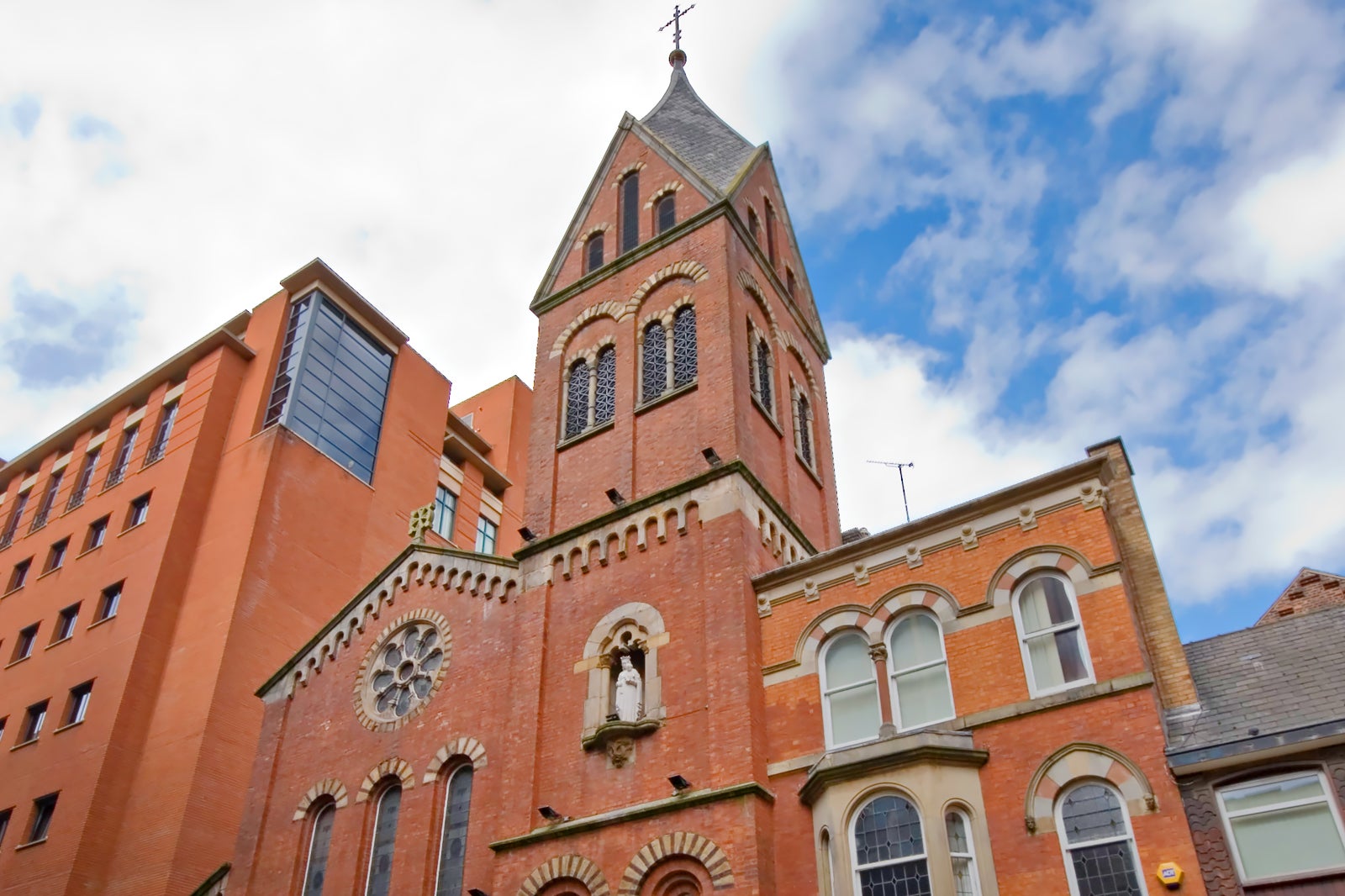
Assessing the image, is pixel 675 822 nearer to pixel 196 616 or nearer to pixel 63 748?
pixel 196 616

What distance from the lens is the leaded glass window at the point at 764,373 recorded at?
25.9 meters

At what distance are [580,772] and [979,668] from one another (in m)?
7.07

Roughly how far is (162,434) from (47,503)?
24.3 feet

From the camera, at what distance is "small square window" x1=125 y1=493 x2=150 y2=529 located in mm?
37750

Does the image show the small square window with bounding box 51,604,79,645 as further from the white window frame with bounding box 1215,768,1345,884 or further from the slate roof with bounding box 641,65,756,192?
the white window frame with bounding box 1215,768,1345,884

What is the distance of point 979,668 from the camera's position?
1734 cm

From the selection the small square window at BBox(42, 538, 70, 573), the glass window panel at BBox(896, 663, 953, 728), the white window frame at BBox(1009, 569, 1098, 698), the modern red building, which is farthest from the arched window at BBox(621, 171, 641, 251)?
the small square window at BBox(42, 538, 70, 573)

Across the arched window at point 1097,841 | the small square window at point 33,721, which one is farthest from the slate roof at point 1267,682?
the small square window at point 33,721

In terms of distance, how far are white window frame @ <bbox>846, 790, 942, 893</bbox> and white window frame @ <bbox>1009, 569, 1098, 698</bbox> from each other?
234 centimetres

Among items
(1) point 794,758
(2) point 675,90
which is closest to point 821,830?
(1) point 794,758

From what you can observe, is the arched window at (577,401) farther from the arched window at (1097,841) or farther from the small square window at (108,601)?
the small square window at (108,601)

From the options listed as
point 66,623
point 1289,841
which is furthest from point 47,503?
point 1289,841

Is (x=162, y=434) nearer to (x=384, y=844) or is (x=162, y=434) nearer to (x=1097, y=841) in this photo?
(x=384, y=844)

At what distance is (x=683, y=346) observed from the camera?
25.4 metres
